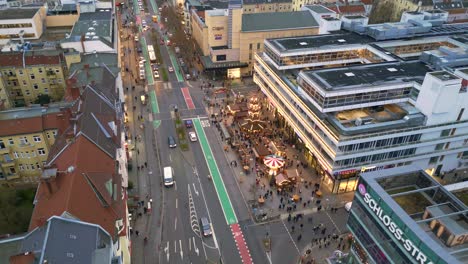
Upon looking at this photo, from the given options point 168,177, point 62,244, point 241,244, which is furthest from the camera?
point 168,177

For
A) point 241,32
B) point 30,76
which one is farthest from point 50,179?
point 241,32

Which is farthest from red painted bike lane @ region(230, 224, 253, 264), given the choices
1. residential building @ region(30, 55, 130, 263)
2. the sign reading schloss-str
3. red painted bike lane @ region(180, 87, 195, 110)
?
red painted bike lane @ region(180, 87, 195, 110)

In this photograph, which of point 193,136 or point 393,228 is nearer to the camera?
point 393,228

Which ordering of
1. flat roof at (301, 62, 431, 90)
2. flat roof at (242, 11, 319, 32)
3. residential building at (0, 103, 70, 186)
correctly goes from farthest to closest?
flat roof at (242, 11, 319, 32) → flat roof at (301, 62, 431, 90) → residential building at (0, 103, 70, 186)

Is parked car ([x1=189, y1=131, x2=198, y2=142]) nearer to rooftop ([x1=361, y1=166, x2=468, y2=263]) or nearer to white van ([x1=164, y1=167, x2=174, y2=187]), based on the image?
white van ([x1=164, y1=167, x2=174, y2=187])

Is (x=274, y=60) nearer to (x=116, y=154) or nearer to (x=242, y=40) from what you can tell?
(x=242, y=40)

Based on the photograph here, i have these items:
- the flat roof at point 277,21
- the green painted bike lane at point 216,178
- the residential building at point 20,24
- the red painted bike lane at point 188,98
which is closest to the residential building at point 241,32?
the flat roof at point 277,21

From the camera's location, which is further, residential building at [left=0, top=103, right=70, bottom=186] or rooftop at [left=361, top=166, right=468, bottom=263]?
residential building at [left=0, top=103, right=70, bottom=186]

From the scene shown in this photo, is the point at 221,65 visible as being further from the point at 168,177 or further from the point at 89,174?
the point at 89,174
